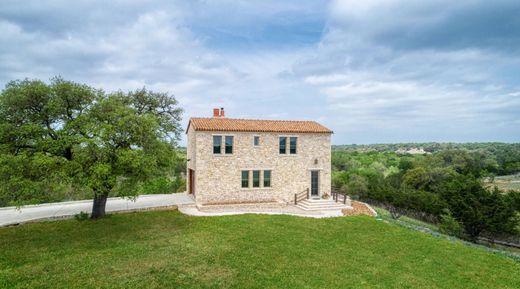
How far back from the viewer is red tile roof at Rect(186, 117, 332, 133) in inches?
840

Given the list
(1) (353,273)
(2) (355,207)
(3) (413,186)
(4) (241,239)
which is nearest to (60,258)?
(4) (241,239)

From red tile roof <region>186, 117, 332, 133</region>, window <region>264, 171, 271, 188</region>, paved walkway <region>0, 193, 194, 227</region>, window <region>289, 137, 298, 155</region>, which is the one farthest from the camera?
window <region>289, 137, 298, 155</region>

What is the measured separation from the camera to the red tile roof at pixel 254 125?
2133 cm

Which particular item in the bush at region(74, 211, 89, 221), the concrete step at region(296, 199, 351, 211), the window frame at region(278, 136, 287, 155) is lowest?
the concrete step at region(296, 199, 351, 211)

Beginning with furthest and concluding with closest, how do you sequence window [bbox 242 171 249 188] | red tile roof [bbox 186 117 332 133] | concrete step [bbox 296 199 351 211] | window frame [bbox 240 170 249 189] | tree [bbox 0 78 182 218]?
window [bbox 242 171 249 188] < window frame [bbox 240 170 249 189] < red tile roof [bbox 186 117 332 133] < concrete step [bbox 296 199 351 211] < tree [bbox 0 78 182 218]

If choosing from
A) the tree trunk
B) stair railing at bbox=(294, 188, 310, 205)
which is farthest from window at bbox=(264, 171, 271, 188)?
the tree trunk

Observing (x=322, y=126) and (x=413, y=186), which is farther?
(x=413, y=186)

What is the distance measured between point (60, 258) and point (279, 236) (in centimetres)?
881

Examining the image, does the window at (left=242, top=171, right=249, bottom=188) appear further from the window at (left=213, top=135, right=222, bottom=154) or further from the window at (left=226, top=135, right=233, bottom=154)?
the window at (left=213, top=135, right=222, bottom=154)

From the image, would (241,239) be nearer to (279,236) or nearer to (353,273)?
(279,236)

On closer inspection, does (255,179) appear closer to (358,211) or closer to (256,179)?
(256,179)

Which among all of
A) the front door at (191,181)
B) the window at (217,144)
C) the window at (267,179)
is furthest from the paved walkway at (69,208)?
the window at (267,179)

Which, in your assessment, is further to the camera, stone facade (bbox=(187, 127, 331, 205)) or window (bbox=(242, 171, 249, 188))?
window (bbox=(242, 171, 249, 188))

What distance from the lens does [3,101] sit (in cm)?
1352
